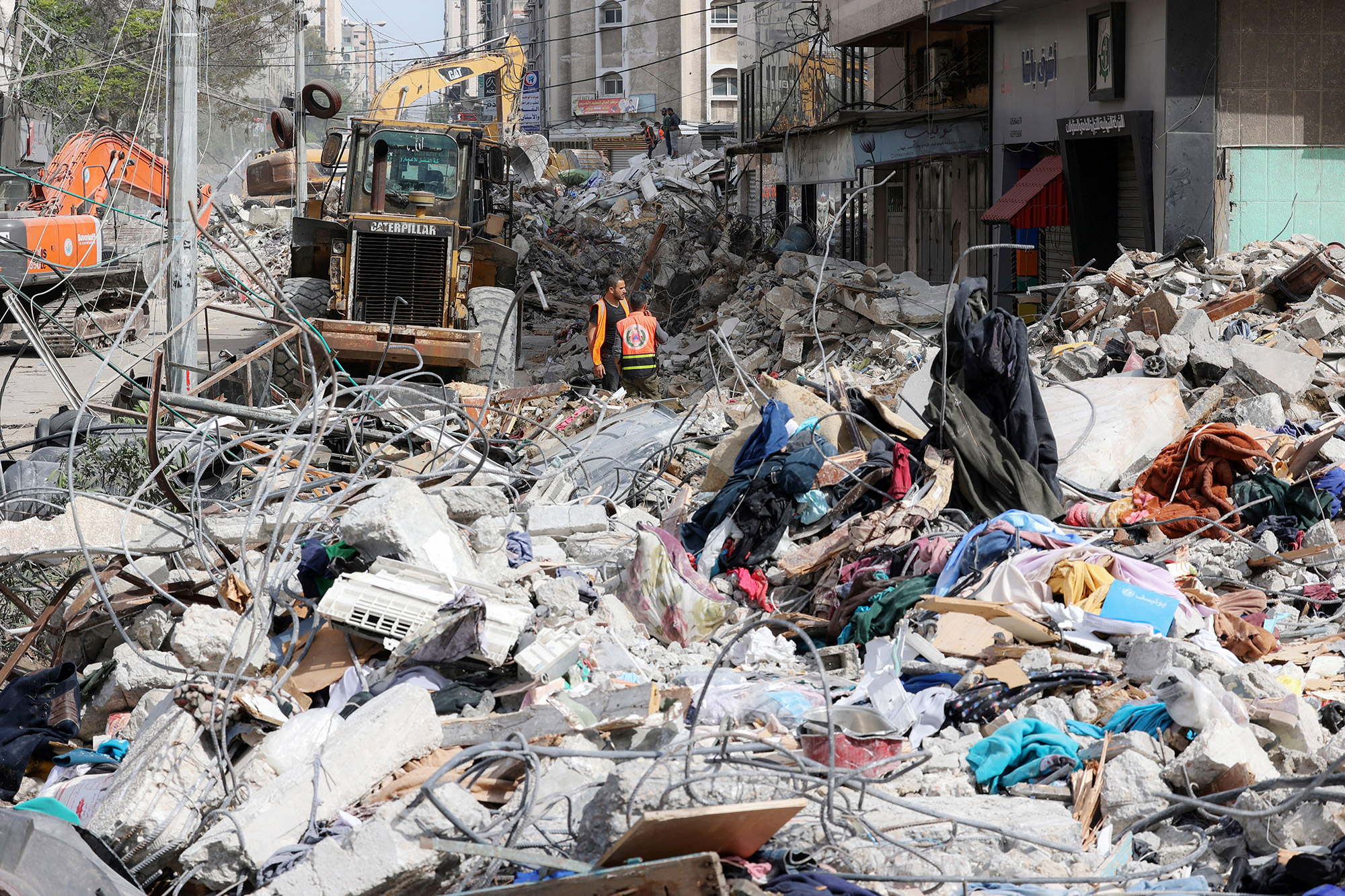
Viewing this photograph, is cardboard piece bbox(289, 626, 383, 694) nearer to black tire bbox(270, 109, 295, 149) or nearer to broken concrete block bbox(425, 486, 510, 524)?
broken concrete block bbox(425, 486, 510, 524)

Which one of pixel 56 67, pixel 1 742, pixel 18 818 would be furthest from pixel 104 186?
pixel 18 818

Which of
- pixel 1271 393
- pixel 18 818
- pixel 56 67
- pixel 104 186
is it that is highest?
pixel 56 67

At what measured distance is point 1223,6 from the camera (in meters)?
12.2

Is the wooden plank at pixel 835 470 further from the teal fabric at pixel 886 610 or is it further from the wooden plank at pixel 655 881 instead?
the wooden plank at pixel 655 881

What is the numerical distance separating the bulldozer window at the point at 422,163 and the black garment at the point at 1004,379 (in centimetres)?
696

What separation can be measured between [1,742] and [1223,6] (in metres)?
12.5

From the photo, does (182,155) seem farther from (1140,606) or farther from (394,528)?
(1140,606)

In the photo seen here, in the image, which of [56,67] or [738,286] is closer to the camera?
[738,286]

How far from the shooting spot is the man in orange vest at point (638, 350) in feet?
37.3

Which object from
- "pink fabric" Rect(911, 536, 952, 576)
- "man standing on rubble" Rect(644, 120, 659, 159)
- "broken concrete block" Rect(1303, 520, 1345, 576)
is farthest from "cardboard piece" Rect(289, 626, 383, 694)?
"man standing on rubble" Rect(644, 120, 659, 159)

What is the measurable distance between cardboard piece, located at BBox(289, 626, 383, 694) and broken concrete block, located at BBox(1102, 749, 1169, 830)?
9.96 feet

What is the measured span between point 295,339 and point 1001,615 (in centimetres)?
809

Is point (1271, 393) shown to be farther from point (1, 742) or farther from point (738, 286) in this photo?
point (738, 286)

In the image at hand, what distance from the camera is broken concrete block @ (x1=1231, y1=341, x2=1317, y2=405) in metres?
8.16
